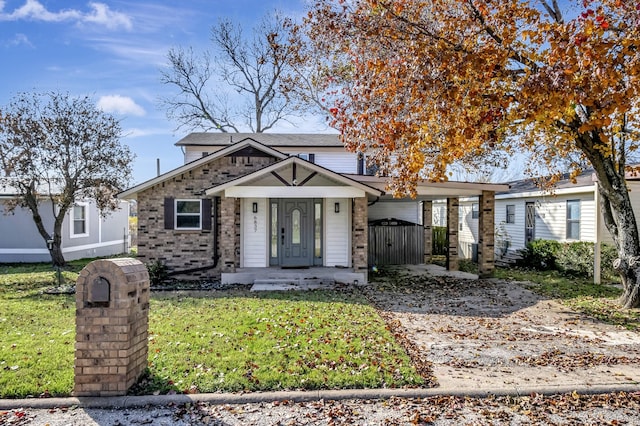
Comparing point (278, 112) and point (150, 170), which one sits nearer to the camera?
point (278, 112)

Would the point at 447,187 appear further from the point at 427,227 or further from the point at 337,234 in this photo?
the point at 427,227

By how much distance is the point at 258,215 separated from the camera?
1317 cm

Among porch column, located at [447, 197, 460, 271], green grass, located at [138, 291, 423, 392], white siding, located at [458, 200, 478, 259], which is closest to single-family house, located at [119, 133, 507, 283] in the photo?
porch column, located at [447, 197, 460, 271]

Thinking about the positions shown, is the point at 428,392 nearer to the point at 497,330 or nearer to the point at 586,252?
the point at 497,330

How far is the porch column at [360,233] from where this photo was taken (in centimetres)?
1238

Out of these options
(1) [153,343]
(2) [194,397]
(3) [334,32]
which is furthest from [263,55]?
(2) [194,397]

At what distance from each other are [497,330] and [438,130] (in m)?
4.11

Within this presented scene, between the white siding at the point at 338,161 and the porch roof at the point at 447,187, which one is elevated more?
the white siding at the point at 338,161

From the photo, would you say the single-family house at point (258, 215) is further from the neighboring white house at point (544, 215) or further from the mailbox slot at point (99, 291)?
the mailbox slot at point (99, 291)

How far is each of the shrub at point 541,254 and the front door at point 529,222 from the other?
1.20m

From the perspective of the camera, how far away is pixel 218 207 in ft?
45.6

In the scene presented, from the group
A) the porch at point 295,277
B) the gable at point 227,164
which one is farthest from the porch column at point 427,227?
the gable at point 227,164

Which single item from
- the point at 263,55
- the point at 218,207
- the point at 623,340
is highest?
the point at 263,55

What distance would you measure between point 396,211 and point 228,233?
9.88 m
